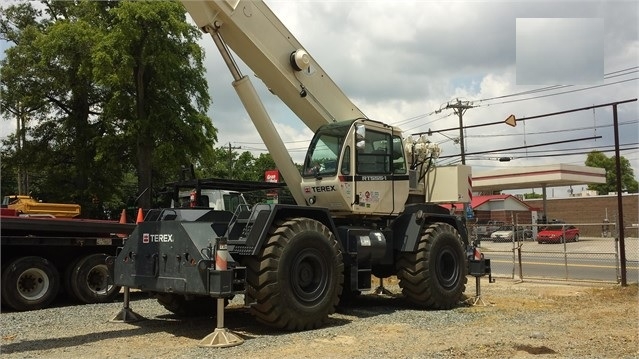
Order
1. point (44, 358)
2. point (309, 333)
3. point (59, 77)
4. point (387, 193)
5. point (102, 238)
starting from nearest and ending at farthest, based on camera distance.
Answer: point (44, 358) → point (309, 333) → point (387, 193) → point (102, 238) → point (59, 77)

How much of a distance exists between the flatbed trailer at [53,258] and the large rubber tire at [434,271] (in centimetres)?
566

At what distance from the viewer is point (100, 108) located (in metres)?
28.6

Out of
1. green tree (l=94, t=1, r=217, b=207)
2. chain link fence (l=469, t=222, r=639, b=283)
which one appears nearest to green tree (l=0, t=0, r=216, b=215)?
green tree (l=94, t=1, r=217, b=207)

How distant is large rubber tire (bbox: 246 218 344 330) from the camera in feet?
25.7

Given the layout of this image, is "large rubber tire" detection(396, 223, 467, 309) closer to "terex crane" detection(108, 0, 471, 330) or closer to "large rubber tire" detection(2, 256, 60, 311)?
"terex crane" detection(108, 0, 471, 330)

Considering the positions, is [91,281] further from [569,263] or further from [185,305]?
[569,263]

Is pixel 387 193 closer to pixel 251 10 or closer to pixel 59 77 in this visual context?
pixel 251 10

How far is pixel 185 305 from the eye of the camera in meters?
9.68

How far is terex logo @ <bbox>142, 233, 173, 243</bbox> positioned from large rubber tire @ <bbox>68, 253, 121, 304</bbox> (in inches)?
146

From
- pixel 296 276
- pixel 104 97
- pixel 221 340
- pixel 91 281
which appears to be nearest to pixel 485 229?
pixel 104 97

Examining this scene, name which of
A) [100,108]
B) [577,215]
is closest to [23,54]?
[100,108]

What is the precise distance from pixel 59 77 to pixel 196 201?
20112mm

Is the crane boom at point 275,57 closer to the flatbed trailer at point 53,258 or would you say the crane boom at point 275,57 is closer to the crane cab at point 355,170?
the crane cab at point 355,170

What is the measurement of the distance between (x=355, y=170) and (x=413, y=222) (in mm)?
1721
